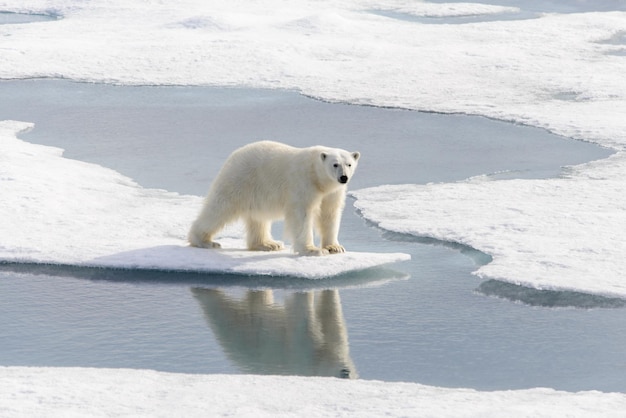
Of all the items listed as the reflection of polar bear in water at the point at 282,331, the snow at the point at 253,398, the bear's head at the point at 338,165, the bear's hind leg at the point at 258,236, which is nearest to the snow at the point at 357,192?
the snow at the point at 253,398

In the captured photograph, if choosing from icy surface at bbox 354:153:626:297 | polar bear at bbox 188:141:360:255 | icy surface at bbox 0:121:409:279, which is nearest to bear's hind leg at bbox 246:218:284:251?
polar bear at bbox 188:141:360:255

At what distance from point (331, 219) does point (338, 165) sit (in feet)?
1.89

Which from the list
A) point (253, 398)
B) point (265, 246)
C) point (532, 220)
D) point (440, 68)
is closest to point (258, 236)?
point (265, 246)

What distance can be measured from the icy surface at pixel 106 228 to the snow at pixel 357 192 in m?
0.02

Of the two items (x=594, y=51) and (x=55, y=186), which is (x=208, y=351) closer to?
(x=55, y=186)

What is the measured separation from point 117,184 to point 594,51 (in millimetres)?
10729

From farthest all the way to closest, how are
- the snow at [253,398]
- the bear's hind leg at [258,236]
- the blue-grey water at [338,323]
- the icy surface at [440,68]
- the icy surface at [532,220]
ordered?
1. the icy surface at [440,68]
2. the bear's hind leg at [258,236]
3. the icy surface at [532,220]
4. the blue-grey water at [338,323]
5. the snow at [253,398]

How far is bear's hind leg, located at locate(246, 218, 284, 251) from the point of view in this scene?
7867 mm

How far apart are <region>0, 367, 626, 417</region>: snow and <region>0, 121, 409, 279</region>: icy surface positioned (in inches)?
73.5

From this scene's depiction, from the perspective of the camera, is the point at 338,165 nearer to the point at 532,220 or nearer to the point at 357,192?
the point at 532,220

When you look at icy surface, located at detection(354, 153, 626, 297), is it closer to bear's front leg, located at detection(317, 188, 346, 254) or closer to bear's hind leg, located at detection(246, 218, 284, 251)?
bear's front leg, located at detection(317, 188, 346, 254)

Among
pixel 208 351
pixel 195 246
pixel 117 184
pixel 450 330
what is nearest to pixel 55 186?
pixel 117 184

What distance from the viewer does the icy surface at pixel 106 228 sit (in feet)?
24.5

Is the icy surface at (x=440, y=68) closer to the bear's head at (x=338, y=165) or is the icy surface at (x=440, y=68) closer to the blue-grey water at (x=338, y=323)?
the blue-grey water at (x=338, y=323)
